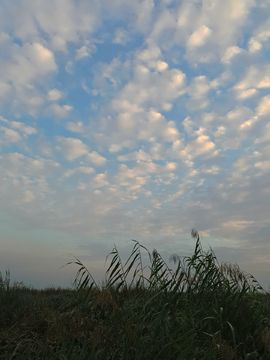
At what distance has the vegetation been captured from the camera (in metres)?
4.07

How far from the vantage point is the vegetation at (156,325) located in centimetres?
407

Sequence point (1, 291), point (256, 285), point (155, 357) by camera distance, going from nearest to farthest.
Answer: point (155, 357) → point (1, 291) → point (256, 285)

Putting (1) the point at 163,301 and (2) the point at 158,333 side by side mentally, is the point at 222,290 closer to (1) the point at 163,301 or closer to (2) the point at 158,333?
(1) the point at 163,301

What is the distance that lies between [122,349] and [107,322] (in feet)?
3.68

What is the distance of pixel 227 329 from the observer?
4871mm

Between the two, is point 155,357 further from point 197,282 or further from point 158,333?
point 197,282

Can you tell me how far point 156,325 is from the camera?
4.40 m

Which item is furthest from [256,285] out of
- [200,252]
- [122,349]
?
[122,349]

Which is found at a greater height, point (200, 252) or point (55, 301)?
point (200, 252)

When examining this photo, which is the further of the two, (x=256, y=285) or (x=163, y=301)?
(x=256, y=285)

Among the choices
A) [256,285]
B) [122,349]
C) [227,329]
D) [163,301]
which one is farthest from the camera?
[256,285]

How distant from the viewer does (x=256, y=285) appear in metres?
8.30

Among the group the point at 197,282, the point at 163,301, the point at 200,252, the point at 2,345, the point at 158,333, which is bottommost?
the point at 2,345

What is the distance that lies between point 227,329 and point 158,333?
115 cm
